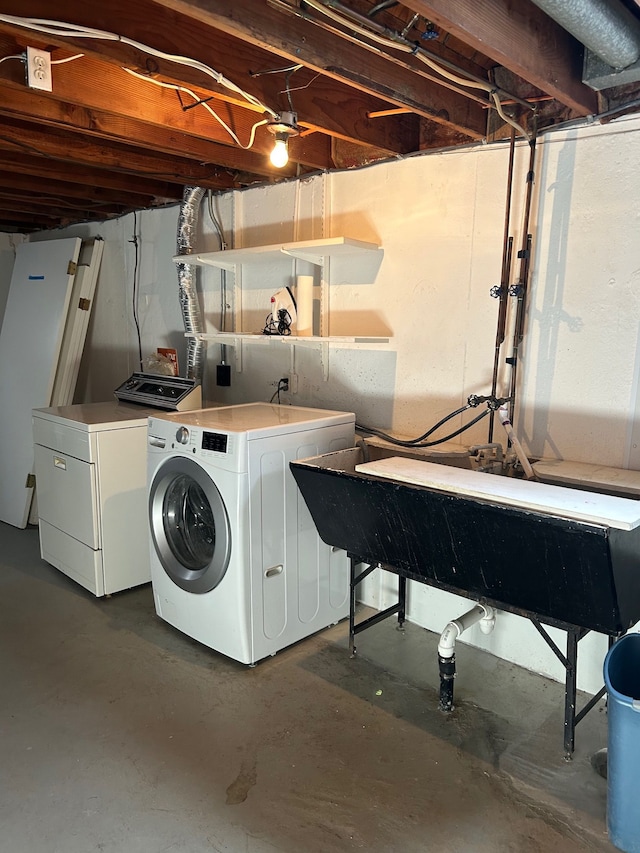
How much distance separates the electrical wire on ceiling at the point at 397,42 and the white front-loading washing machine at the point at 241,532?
53.1 inches

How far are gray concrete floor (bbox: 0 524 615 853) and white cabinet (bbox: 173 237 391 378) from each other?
1.37m

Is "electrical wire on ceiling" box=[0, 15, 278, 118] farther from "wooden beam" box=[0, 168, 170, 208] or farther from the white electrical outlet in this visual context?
"wooden beam" box=[0, 168, 170, 208]

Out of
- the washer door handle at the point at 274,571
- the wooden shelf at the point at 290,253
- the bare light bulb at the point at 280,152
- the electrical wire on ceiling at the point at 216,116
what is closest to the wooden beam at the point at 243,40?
the bare light bulb at the point at 280,152

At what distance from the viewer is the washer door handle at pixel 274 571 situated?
249cm

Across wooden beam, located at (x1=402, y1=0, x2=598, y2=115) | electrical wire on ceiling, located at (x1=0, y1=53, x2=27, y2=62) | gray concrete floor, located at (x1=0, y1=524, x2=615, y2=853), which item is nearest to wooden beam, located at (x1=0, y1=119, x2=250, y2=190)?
electrical wire on ceiling, located at (x1=0, y1=53, x2=27, y2=62)

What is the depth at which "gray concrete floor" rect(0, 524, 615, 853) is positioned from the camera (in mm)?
1729

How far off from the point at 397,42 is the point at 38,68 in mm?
1168

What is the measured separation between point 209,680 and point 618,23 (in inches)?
100.0

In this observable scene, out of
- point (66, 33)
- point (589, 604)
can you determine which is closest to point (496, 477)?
point (589, 604)

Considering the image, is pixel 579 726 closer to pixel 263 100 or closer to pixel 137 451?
pixel 137 451

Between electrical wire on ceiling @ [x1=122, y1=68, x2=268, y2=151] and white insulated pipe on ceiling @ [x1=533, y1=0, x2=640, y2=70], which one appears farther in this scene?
electrical wire on ceiling @ [x1=122, y1=68, x2=268, y2=151]

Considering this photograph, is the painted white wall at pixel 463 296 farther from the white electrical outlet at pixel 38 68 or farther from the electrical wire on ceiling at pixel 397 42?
the white electrical outlet at pixel 38 68

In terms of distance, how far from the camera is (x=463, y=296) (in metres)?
2.60

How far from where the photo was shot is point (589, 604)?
1669mm
